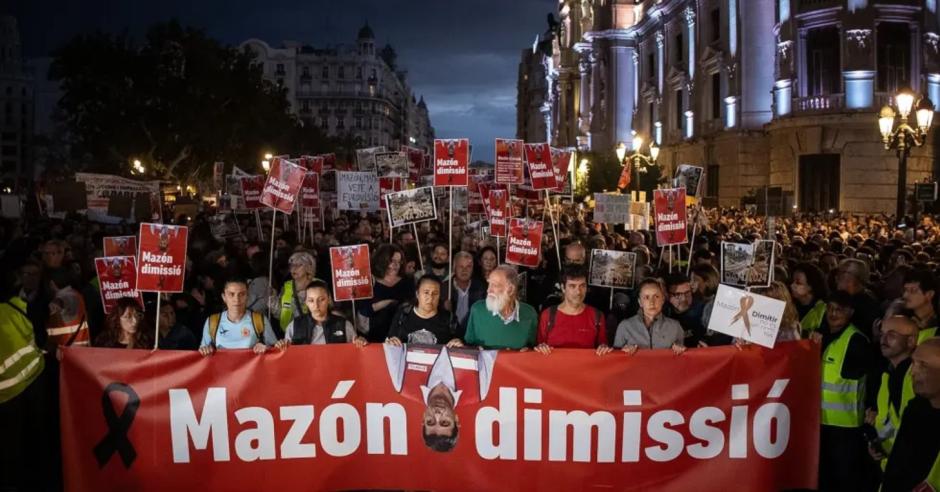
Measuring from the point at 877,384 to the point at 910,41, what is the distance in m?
29.0

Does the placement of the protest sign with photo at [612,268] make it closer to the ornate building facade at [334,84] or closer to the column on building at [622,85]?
the column on building at [622,85]

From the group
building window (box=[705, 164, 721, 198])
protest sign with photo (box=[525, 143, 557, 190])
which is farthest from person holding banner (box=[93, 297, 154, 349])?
building window (box=[705, 164, 721, 198])

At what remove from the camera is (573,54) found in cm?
7450

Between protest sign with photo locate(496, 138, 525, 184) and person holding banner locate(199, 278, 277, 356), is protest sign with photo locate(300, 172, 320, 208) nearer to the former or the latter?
protest sign with photo locate(496, 138, 525, 184)

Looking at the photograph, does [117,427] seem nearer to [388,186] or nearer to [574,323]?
[574,323]

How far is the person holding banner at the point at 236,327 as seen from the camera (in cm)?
695

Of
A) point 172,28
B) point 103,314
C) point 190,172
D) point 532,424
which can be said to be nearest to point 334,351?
point 532,424

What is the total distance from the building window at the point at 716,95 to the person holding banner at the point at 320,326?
118 feet

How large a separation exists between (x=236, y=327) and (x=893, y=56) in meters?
30.2

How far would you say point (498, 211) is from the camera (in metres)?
13.4

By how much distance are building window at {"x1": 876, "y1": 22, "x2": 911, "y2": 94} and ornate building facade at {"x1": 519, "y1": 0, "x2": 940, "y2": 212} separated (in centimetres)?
3

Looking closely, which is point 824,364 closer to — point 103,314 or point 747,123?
point 103,314

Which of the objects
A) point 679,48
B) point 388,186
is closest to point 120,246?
point 388,186

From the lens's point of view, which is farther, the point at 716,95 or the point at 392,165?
the point at 716,95
